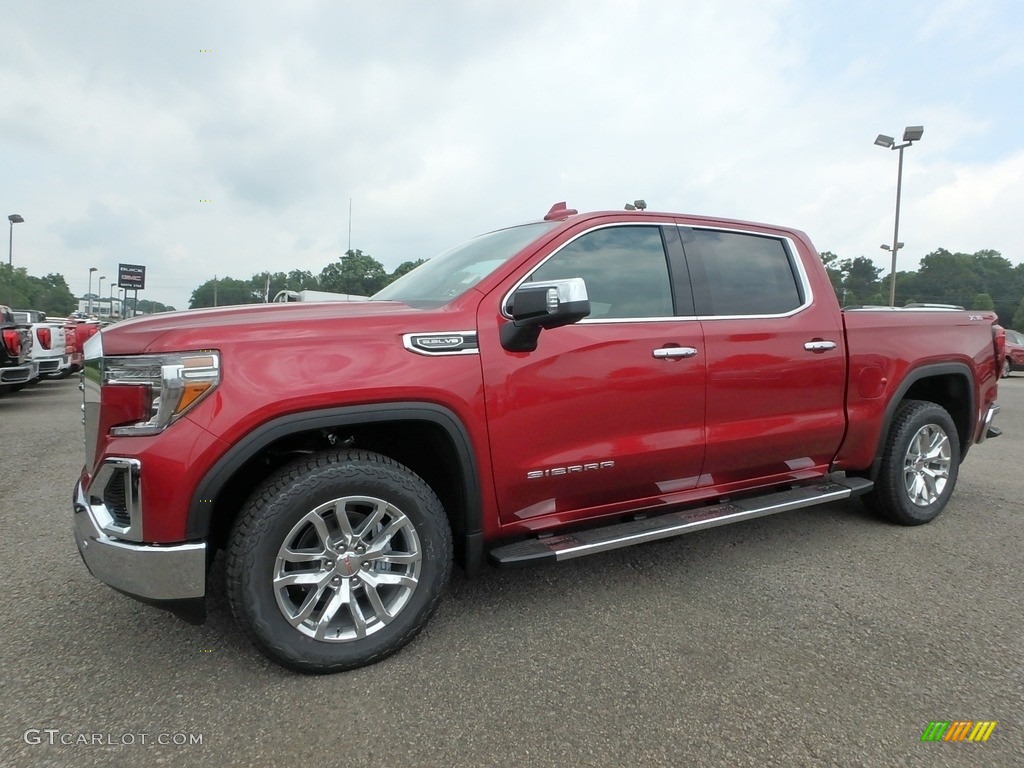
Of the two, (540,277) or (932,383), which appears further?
(932,383)

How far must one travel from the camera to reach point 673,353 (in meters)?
3.02

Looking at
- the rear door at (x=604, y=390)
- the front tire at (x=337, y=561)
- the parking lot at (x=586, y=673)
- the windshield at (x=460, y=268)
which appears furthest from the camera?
the windshield at (x=460, y=268)

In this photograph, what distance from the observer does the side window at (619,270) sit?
2.98 metres

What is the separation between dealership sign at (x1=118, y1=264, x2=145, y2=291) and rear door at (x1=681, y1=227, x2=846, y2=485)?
89.0 feet

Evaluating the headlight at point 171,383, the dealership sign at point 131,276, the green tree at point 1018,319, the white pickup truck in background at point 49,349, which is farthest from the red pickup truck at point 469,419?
the green tree at point 1018,319

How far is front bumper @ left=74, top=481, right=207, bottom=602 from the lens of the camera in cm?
215

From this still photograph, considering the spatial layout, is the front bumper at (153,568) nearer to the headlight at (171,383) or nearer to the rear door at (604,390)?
the headlight at (171,383)

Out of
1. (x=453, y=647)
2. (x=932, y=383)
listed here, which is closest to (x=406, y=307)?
(x=453, y=647)

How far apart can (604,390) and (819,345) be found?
1.51 m

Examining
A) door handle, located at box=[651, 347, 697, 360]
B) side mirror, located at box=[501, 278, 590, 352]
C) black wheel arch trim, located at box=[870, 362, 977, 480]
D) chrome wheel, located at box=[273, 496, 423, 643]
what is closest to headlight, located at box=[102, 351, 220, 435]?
chrome wheel, located at box=[273, 496, 423, 643]

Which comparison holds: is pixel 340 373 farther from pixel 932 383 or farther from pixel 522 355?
pixel 932 383

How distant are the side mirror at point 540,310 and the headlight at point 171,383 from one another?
1.10 meters

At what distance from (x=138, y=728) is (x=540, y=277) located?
2233mm

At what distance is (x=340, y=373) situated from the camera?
2328 mm
